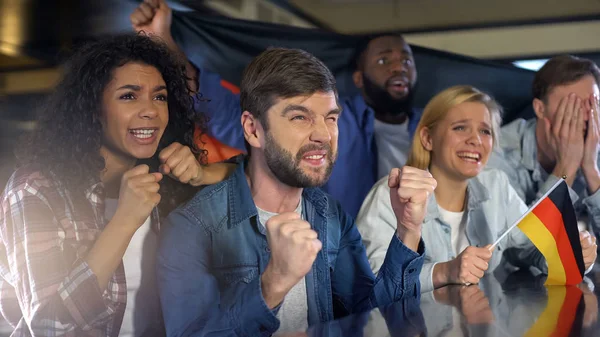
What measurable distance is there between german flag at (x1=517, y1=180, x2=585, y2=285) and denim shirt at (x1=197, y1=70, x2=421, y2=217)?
2.48 ft

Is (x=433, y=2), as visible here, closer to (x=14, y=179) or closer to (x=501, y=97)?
(x=501, y=97)

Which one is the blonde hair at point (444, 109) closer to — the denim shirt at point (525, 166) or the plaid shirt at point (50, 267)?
the denim shirt at point (525, 166)

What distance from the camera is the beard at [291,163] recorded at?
1.28 m

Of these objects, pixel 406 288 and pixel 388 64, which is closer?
pixel 406 288

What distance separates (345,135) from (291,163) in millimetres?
1118

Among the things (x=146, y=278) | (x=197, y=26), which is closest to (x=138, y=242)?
(x=146, y=278)

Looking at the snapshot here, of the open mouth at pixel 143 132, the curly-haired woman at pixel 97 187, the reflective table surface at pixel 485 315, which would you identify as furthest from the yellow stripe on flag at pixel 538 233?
the open mouth at pixel 143 132

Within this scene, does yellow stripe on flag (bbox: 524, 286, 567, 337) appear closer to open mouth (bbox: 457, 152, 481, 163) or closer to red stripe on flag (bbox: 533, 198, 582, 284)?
red stripe on flag (bbox: 533, 198, 582, 284)

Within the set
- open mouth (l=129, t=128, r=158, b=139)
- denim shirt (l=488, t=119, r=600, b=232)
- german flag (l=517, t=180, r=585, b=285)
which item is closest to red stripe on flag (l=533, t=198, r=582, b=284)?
german flag (l=517, t=180, r=585, b=285)

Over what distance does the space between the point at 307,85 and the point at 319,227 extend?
10.9 inches

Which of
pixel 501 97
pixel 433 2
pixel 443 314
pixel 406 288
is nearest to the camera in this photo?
pixel 443 314

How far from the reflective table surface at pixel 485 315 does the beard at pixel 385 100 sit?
1114 millimetres

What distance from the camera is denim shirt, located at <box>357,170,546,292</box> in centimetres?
175

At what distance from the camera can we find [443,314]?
120cm
